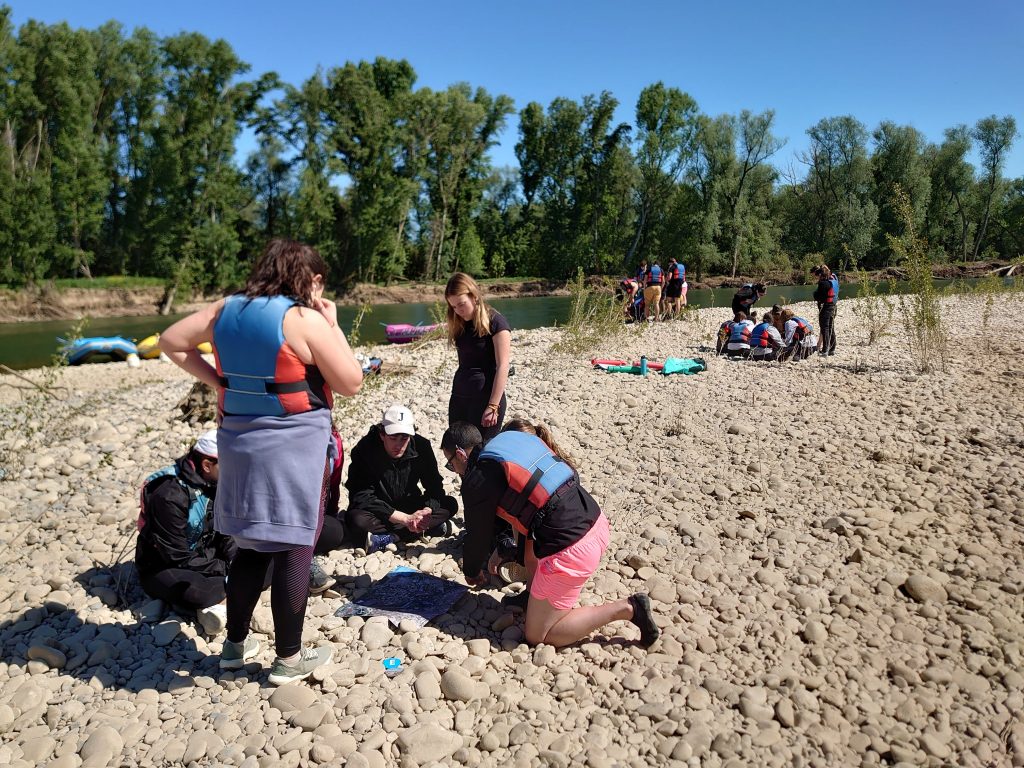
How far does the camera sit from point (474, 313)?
174 inches

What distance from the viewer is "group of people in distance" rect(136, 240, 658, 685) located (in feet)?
8.38

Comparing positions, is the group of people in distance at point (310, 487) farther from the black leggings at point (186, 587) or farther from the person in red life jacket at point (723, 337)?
the person in red life jacket at point (723, 337)

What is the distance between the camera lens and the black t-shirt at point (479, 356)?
14.7 ft

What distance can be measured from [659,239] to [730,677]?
46.4m

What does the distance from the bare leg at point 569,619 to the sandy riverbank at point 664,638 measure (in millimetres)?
101

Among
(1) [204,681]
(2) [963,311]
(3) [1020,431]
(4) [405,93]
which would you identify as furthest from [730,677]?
(4) [405,93]

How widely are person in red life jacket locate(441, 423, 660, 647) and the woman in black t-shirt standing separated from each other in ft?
4.06

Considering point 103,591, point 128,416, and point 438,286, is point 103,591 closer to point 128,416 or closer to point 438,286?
point 128,416

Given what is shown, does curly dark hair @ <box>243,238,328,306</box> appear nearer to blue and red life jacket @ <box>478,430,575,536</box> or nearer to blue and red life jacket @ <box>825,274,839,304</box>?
blue and red life jacket @ <box>478,430,575,536</box>

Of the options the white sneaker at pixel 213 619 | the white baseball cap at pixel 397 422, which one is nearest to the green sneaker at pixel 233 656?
the white sneaker at pixel 213 619

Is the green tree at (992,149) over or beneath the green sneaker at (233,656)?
over

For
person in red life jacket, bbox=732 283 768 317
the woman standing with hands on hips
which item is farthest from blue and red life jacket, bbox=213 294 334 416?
person in red life jacket, bbox=732 283 768 317

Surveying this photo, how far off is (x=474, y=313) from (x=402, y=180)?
38.6m

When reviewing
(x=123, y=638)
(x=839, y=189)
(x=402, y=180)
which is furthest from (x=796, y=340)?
(x=839, y=189)
